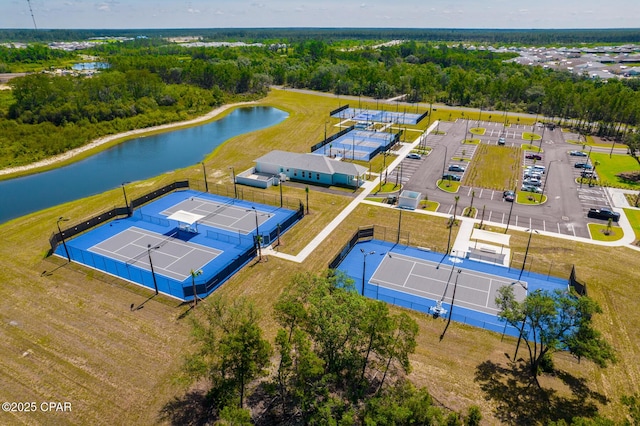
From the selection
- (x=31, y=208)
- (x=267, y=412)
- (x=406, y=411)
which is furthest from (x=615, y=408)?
(x=31, y=208)

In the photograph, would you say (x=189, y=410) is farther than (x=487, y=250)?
No

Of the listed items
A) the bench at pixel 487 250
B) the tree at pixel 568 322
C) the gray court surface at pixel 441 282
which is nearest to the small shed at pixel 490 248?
the bench at pixel 487 250

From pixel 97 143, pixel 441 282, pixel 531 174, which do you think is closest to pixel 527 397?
pixel 441 282

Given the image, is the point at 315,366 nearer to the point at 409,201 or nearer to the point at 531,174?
the point at 409,201

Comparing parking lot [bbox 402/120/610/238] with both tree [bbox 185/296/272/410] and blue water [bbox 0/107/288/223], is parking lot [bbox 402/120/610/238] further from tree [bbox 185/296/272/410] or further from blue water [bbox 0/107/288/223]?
blue water [bbox 0/107/288/223]

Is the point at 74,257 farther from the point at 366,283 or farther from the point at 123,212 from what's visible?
the point at 366,283

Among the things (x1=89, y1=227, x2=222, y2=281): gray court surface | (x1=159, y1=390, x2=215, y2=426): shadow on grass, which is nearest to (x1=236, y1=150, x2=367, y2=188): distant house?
(x1=89, y1=227, x2=222, y2=281): gray court surface

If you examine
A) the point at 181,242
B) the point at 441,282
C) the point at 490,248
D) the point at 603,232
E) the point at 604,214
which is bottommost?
the point at 441,282
